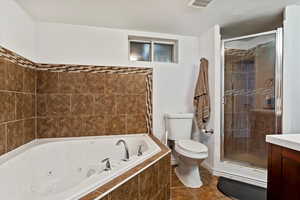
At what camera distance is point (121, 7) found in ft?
6.78

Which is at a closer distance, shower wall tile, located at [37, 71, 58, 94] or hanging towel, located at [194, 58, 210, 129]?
shower wall tile, located at [37, 71, 58, 94]

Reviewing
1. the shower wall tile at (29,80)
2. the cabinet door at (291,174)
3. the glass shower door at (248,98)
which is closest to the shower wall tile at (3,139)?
the shower wall tile at (29,80)

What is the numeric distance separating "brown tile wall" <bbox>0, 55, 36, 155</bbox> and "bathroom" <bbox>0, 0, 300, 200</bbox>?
0.01m

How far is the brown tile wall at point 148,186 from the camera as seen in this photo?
1.16 meters

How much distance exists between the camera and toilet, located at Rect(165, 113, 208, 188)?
6.95 ft

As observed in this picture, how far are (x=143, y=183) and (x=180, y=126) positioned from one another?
4.42 feet

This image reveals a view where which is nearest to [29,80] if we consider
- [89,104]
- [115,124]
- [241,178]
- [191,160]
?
[89,104]

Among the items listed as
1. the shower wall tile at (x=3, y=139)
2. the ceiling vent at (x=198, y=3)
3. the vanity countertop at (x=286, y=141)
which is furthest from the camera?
the ceiling vent at (x=198, y=3)

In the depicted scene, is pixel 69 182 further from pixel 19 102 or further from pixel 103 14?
pixel 103 14

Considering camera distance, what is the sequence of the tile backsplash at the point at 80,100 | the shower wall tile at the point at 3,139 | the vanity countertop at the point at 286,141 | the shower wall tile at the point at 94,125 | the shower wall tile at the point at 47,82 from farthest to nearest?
the shower wall tile at the point at 94,125
the shower wall tile at the point at 47,82
the tile backsplash at the point at 80,100
the shower wall tile at the point at 3,139
the vanity countertop at the point at 286,141

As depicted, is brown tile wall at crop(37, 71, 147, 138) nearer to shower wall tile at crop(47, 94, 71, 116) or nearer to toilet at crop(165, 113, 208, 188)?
shower wall tile at crop(47, 94, 71, 116)

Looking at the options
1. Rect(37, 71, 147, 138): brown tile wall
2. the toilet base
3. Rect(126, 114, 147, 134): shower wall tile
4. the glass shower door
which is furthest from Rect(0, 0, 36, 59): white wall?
the glass shower door

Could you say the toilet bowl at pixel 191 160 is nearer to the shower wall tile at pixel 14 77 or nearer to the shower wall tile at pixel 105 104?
the shower wall tile at pixel 105 104

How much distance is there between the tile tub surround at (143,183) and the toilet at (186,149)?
0.39m
